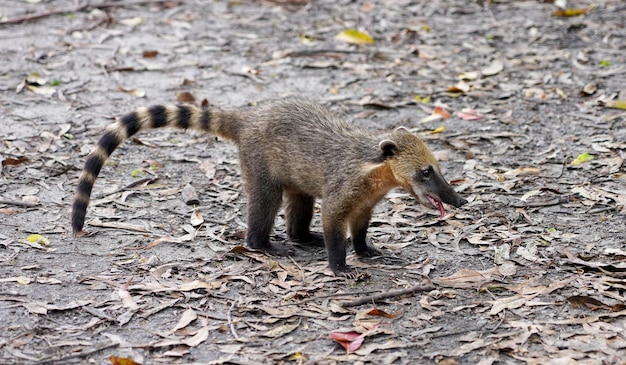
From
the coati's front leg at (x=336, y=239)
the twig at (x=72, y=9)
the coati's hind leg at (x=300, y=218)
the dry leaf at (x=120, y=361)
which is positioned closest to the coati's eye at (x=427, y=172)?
the coati's front leg at (x=336, y=239)

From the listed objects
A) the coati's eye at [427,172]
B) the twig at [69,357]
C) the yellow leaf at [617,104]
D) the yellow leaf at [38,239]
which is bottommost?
the yellow leaf at [38,239]

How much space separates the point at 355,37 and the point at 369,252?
226 inches

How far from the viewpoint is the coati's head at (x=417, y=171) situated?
6965 millimetres

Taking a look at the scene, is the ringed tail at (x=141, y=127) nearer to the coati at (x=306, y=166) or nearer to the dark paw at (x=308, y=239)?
the coati at (x=306, y=166)

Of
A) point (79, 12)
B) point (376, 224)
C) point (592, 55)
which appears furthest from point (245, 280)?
point (79, 12)

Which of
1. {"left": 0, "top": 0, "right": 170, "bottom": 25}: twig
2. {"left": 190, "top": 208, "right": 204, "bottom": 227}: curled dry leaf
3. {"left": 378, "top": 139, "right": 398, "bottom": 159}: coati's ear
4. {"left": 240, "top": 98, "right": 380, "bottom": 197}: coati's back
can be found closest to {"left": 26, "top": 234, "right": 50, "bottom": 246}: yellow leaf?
{"left": 190, "top": 208, "right": 204, "bottom": 227}: curled dry leaf

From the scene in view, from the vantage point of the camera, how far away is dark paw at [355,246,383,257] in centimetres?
742

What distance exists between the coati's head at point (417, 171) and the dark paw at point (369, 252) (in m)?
0.67

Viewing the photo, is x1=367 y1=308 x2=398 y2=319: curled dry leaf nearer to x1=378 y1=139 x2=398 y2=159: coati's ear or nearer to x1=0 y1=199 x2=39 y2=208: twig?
x1=378 y1=139 x2=398 y2=159: coati's ear

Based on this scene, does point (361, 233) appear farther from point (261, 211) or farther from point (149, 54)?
point (149, 54)

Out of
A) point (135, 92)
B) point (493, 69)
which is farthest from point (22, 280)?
point (493, 69)

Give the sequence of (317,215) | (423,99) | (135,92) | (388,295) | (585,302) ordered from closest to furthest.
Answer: (585,302) < (388,295) < (317,215) < (423,99) < (135,92)

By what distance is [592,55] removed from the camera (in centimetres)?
1157

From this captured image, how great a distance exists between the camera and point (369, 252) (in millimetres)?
7457
